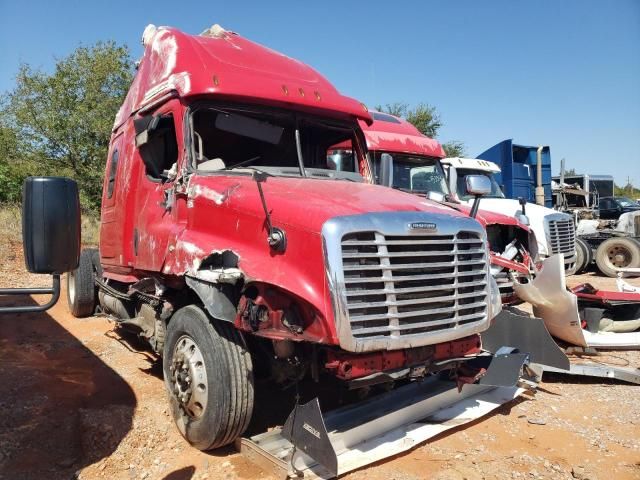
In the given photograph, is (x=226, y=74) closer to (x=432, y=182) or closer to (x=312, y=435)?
(x=312, y=435)

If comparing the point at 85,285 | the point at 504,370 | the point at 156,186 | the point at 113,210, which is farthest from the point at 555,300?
the point at 85,285

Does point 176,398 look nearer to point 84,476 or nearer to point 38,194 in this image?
point 84,476

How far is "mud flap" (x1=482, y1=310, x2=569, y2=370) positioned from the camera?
16.0ft

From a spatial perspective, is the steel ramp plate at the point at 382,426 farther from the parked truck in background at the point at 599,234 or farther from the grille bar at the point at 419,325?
the parked truck in background at the point at 599,234

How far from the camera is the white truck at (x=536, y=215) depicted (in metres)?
9.22

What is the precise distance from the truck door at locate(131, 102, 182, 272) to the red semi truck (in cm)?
2

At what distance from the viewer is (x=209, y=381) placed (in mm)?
3418

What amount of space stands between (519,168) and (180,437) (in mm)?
12612

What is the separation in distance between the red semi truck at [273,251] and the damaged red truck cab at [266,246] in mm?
12

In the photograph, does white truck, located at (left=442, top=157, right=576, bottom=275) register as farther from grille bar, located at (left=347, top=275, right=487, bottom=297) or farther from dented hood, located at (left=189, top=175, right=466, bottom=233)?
grille bar, located at (left=347, top=275, right=487, bottom=297)

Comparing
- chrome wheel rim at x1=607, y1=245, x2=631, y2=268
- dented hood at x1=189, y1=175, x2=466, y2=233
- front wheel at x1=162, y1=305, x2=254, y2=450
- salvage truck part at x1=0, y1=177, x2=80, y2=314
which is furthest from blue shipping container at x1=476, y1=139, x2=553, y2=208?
salvage truck part at x1=0, y1=177, x2=80, y2=314

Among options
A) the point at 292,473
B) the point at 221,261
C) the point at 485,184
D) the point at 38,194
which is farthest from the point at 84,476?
the point at 485,184

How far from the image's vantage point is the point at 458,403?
13.8 feet

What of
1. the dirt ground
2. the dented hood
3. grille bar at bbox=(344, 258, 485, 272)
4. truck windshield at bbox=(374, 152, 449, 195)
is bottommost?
the dirt ground
